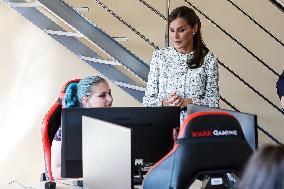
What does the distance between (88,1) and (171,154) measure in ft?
11.9

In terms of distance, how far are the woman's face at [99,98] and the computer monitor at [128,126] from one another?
623 mm

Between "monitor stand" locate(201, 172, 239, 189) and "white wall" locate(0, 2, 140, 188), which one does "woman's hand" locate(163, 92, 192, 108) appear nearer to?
"monitor stand" locate(201, 172, 239, 189)

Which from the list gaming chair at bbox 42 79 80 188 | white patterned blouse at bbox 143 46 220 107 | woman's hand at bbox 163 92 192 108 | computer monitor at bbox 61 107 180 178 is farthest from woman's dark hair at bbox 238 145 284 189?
white patterned blouse at bbox 143 46 220 107

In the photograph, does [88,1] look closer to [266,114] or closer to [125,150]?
[266,114]

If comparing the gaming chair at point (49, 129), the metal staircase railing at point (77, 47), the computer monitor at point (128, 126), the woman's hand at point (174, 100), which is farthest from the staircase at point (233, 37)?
the computer monitor at point (128, 126)

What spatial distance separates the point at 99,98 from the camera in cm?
339

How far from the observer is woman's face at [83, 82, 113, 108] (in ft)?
11.1

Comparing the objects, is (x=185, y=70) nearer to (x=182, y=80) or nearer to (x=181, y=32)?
(x=182, y=80)

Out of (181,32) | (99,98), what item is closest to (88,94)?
(99,98)

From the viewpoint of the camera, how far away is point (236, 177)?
2029 mm

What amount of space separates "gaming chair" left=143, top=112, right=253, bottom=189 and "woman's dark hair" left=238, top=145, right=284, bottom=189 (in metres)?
0.39

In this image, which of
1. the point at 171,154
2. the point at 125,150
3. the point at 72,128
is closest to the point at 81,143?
the point at 72,128

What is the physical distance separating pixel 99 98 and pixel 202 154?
1.50 metres

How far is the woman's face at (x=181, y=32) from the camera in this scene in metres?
3.83
